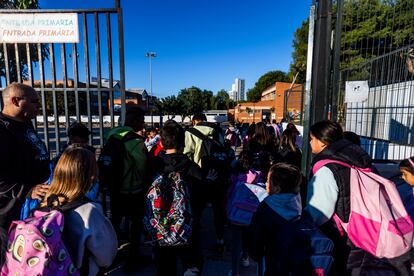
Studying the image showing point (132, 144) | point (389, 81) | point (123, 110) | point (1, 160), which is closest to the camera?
point (1, 160)

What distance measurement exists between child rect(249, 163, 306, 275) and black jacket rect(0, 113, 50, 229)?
1.92 meters

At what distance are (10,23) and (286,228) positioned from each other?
14.5 ft

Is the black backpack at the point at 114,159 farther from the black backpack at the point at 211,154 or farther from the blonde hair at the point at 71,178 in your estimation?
the blonde hair at the point at 71,178

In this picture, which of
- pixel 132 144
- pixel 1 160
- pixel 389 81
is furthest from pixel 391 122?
pixel 1 160

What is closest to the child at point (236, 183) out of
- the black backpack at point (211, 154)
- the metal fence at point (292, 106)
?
the black backpack at point (211, 154)

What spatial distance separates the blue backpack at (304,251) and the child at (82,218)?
116 cm

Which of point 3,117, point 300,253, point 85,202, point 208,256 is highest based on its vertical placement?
point 3,117

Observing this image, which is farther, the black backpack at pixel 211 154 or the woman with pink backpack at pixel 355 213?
the black backpack at pixel 211 154

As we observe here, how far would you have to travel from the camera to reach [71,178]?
5.22 ft

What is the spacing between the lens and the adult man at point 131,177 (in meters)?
2.89

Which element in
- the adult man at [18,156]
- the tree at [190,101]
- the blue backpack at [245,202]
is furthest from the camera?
the tree at [190,101]

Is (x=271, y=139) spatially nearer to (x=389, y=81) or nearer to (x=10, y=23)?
(x=389, y=81)

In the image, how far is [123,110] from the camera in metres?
3.71

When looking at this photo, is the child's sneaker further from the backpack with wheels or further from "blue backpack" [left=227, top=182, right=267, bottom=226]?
the backpack with wheels
